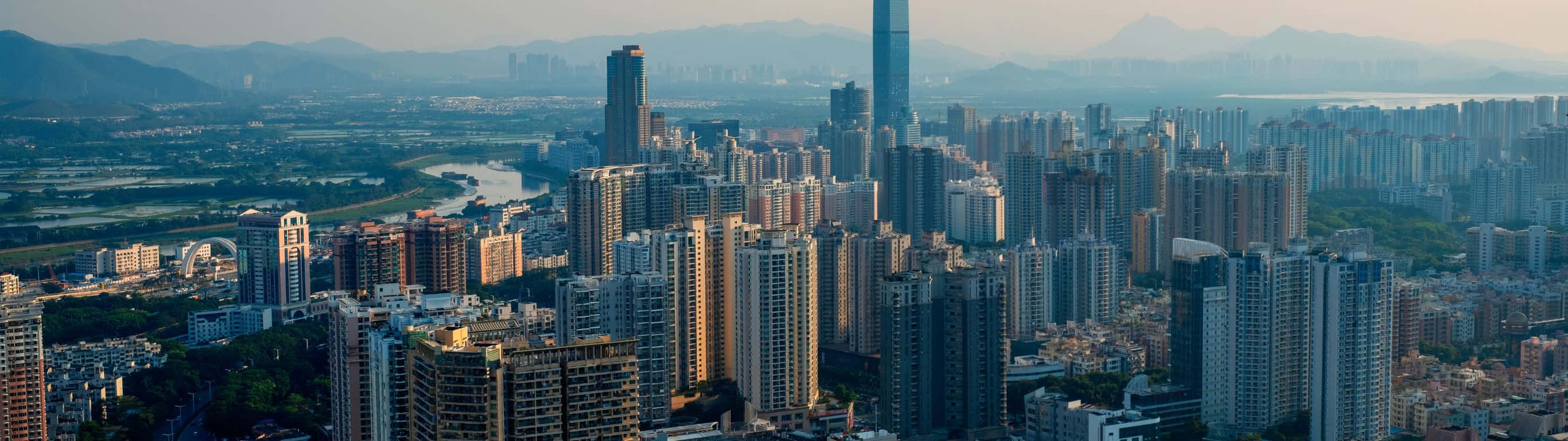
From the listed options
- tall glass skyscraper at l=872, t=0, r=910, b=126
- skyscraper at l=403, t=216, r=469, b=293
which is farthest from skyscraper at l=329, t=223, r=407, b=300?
tall glass skyscraper at l=872, t=0, r=910, b=126

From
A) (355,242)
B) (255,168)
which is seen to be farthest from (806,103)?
(355,242)

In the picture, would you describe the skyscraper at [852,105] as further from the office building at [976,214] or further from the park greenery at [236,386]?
the park greenery at [236,386]

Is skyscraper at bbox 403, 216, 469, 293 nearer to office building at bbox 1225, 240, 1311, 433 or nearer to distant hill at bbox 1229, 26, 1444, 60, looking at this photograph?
office building at bbox 1225, 240, 1311, 433

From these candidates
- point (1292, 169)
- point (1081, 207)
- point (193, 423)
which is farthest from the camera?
point (1292, 169)

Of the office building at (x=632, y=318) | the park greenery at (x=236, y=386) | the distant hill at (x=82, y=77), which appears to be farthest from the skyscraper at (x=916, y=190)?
the distant hill at (x=82, y=77)

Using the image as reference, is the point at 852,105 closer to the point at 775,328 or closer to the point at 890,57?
the point at 890,57

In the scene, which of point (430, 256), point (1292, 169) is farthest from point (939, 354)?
point (1292, 169)
